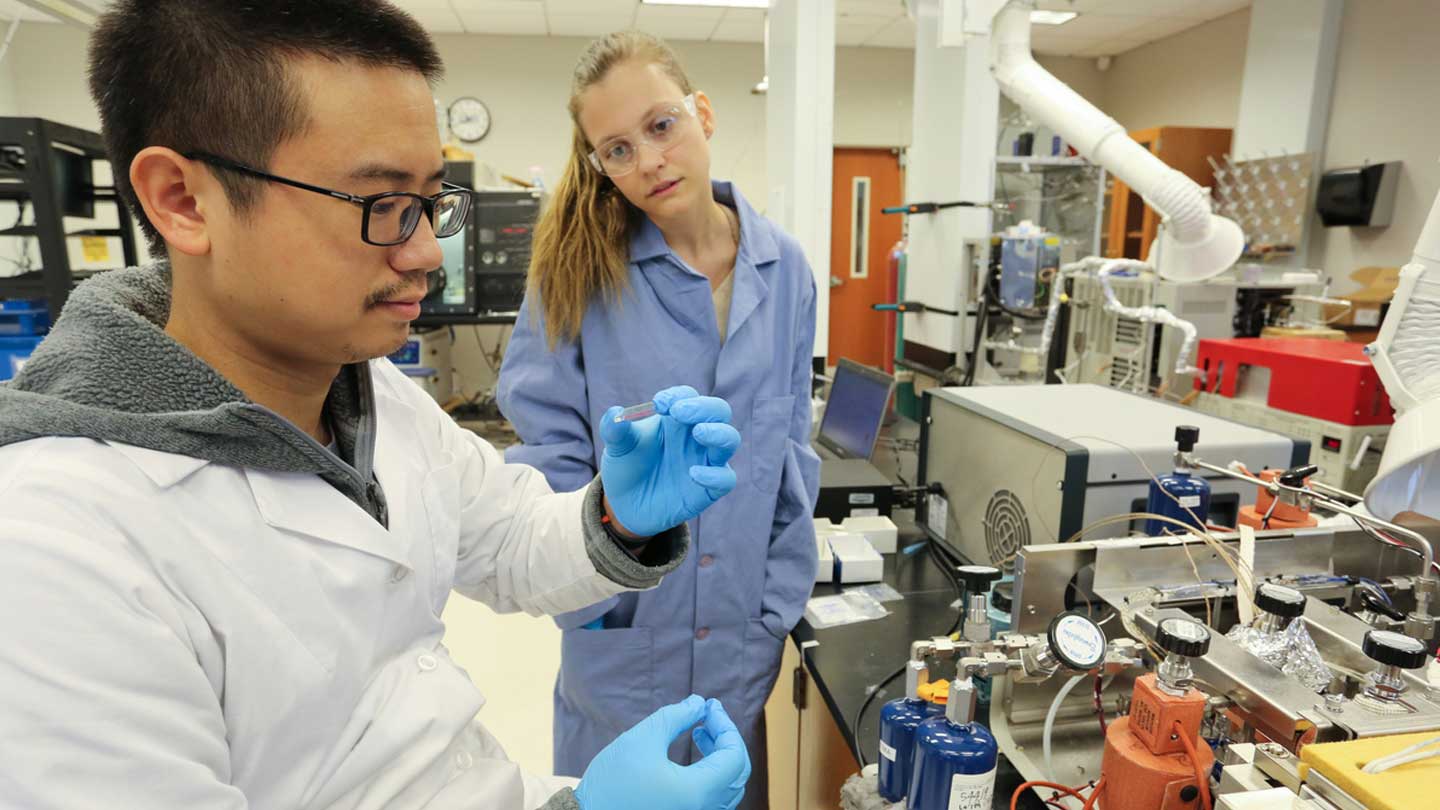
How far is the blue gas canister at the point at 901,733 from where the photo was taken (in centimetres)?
80

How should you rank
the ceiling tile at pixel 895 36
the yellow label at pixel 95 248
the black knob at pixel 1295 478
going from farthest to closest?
the ceiling tile at pixel 895 36
the yellow label at pixel 95 248
the black knob at pixel 1295 478

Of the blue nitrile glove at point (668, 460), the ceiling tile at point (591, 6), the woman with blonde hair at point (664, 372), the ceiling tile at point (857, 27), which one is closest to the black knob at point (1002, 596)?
the woman with blonde hair at point (664, 372)

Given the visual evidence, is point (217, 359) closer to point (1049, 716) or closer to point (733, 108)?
point (1049, 716)

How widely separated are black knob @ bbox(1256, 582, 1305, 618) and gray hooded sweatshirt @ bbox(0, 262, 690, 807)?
0.72 metres

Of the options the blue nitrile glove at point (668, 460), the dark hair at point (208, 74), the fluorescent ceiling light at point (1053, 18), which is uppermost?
the fluorescent ceiling light at point (1053, 18)

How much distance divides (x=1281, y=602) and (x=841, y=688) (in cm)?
57

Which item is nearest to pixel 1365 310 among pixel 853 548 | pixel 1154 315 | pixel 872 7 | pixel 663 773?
pixel 1154 315

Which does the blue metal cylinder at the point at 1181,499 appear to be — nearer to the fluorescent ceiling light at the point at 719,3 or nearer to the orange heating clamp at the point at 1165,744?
the orange heating clamp at the point at 1165,744

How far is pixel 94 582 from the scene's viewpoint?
0.50m

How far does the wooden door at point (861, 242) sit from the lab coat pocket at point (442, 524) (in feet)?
19.0

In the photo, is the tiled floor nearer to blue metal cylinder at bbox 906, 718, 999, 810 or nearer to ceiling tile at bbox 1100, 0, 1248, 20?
blue metal cylinder at bbox 906, 718, 999, 810

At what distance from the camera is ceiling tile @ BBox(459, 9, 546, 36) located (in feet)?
17.4

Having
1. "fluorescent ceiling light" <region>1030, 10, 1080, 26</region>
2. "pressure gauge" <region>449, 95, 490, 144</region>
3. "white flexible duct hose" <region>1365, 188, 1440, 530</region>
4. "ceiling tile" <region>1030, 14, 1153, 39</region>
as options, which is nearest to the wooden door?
"fluorescent ceiling light" <region>1030, 10, 1080, 26</region>

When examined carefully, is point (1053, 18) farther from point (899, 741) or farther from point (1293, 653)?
point (899, 741)
